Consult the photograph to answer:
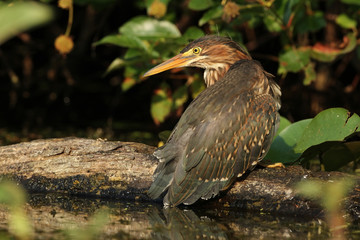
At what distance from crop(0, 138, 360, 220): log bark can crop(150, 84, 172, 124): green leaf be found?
7.55 feet

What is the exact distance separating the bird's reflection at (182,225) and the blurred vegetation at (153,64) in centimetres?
115

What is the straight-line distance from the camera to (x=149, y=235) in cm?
308

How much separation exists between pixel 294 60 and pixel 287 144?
165cm

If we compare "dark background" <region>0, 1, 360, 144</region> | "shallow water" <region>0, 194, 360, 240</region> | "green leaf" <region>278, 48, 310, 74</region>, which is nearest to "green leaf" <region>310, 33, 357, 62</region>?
"green leaf" <region>278, 48, 310, 74</region>

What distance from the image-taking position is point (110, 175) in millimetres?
4078

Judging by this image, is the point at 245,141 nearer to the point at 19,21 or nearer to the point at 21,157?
the point at 21,157

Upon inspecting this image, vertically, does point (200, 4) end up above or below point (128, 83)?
above

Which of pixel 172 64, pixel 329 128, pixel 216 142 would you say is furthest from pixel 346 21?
pixel 216 142

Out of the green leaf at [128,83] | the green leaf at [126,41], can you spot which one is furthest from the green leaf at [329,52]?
the green leaf at [128,83]

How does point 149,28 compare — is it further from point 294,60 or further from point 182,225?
point 182,225

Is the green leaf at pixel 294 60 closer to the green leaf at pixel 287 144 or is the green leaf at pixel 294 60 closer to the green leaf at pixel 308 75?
the green leaf at pixel 308 75

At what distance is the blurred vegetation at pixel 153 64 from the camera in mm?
5551

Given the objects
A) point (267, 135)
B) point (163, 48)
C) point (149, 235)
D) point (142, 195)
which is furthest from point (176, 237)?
point (163, 48)

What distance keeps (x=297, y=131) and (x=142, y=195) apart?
1.45m
